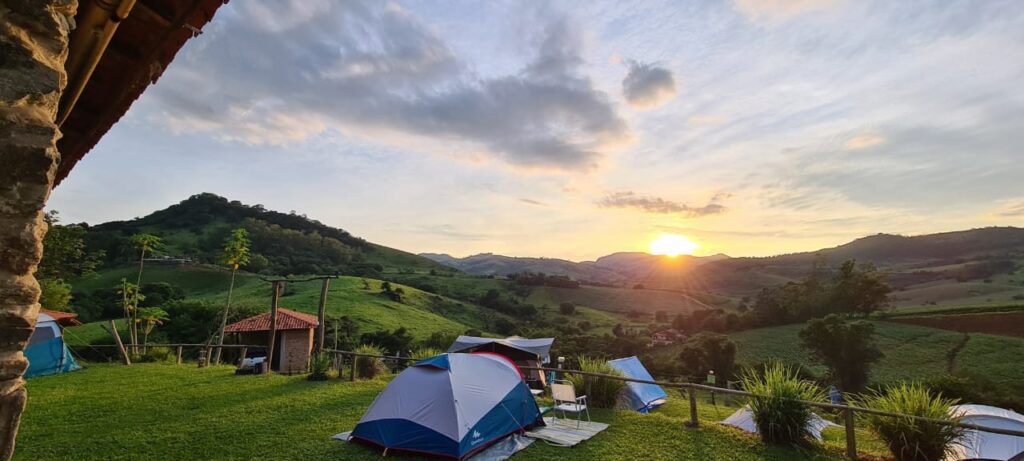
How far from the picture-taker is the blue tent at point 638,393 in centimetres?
1503

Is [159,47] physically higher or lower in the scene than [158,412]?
higher

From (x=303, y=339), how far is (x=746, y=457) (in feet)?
72.0

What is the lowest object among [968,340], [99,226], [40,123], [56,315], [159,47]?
[968,340]

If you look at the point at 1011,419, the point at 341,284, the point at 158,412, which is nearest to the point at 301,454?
the point at 158,412

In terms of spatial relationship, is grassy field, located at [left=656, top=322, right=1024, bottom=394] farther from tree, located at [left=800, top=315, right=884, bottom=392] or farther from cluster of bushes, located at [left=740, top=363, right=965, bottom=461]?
cluster of bushes, located at [left=740, top=363, right=965, bottom=461]

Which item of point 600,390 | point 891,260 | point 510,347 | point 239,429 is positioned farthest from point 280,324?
point 891,260

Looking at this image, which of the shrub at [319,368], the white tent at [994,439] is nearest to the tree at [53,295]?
the shrub at [319,368]

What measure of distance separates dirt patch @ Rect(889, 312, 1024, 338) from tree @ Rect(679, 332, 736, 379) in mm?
19134

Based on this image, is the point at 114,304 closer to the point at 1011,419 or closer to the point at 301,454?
the point at 301,454

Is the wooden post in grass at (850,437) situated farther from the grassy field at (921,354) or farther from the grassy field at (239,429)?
the grassy field at (921,354)

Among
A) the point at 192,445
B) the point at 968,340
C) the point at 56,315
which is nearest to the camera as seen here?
the point at 192,445

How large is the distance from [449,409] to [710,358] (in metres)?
30.5

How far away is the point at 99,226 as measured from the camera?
70625 millimetres

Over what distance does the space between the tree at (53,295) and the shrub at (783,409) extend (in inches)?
1101
